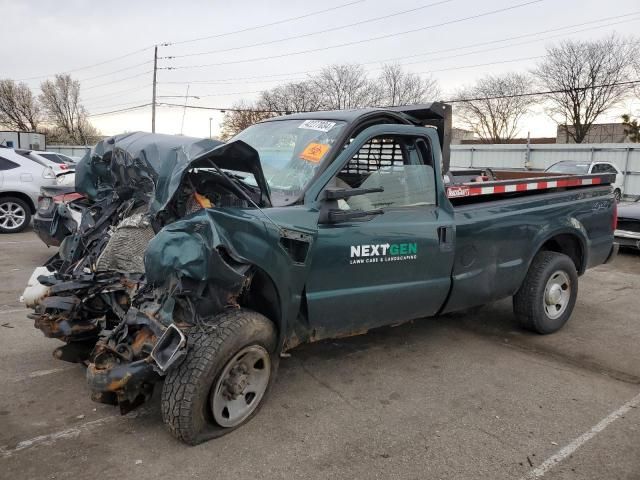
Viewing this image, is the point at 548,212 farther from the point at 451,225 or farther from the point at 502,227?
the point at 451,225

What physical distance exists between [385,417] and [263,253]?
4.50 feet

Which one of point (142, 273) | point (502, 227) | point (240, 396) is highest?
point (502, 227)

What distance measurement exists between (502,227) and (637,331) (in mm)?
2094

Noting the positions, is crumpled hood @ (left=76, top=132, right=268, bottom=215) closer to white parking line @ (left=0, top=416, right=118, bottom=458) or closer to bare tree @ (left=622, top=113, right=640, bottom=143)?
white parking line @ (left=0, top=416, right=118, bottom=458)

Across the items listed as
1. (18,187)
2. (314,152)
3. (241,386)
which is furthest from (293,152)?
(18,187)

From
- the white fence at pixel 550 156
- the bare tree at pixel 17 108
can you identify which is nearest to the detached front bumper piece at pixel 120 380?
the white fence at pixel 550 156

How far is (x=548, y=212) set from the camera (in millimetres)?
5043

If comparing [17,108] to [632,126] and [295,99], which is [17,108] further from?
[632,126]

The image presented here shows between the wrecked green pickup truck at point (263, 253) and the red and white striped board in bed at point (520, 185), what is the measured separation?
2cm

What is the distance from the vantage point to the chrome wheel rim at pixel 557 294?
520cm

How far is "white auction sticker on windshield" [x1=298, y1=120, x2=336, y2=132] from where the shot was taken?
3.98 meters

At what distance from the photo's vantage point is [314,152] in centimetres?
379

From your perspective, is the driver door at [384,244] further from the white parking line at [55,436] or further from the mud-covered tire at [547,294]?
the white parking line at [55,436]

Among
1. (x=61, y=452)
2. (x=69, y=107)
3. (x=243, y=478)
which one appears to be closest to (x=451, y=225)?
(x=243, y=478)
